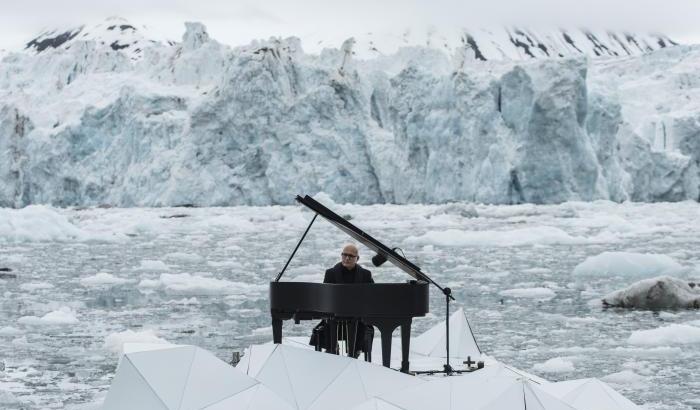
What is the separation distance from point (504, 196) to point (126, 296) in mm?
34481

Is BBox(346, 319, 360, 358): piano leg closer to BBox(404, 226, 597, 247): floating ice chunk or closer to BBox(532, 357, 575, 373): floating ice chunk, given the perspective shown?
BBox(532, 357, 575, 373): floating ice chunk

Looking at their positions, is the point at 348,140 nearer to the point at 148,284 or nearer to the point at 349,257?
the point at 148,284

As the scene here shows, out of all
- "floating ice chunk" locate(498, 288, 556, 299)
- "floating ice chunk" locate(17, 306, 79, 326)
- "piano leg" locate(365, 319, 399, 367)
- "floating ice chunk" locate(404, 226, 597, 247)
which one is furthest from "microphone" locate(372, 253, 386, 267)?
"floating ice chunk" locate(404, 226, 597, 247)

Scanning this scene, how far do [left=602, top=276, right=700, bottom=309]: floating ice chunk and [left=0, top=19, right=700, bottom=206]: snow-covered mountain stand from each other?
109 feet

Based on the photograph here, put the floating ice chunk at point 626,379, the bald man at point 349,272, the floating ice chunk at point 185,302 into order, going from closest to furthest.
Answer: the bald man at point 349,272 < the floating ice chunk at point 626,379 < the floating ice chunk at point 185,302

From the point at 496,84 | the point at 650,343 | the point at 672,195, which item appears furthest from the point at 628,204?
the point at 650,343

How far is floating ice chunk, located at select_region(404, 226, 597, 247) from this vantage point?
93.0ft

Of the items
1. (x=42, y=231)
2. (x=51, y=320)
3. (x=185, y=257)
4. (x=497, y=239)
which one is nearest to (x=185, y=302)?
(x=51, y=320)

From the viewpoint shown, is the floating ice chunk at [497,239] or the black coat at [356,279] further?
the floating ice chunk at [497,239]

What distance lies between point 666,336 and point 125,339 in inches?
247

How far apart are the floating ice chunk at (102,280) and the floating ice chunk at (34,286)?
2.27ft

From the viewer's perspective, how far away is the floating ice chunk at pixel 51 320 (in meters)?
12.0

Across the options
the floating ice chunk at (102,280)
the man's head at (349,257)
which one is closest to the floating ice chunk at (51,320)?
the floating ice chunk at (102,280)

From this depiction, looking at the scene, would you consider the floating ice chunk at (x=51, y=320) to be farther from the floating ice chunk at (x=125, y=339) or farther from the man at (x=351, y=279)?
the man at (x=351, y=279)
